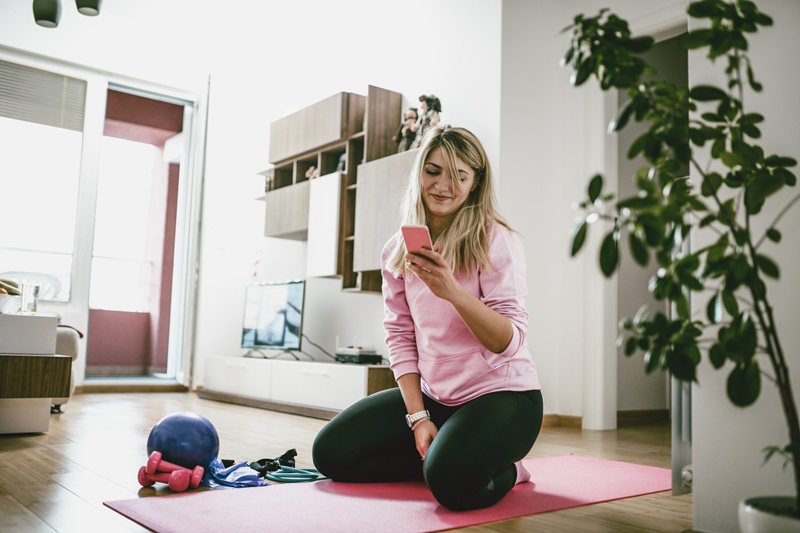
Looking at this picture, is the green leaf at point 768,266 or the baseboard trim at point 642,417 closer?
the green leaf at point 768,266

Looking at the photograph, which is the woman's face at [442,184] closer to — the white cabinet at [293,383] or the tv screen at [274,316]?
the white cabinet at [293,383]

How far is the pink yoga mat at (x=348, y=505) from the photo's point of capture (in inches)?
59.1

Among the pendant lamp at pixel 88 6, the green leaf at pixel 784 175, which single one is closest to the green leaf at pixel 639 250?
the green leaf at pixel 784 175

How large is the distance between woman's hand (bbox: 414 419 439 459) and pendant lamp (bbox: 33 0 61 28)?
3.18 meters

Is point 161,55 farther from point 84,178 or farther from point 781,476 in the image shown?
point 781,476

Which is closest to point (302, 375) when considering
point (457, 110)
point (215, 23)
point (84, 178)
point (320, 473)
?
point (457, 110)

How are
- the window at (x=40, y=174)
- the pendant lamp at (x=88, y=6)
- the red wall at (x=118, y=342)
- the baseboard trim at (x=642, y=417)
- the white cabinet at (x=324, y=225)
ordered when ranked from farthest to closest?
the red wall at (x=118, y=342)
the window at (x=40, y=174)
the white cabinet at (x=324, y=225)
the baseboard trim at (x=642, y=417)
the pendant lamp at (x=88, y=6)

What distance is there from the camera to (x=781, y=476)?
132 centimetres

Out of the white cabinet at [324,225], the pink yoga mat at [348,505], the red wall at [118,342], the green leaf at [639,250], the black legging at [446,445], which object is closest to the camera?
the green leaf at [639,250]

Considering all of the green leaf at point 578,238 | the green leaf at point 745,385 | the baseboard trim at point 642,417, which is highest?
the green leaf at point 578,238

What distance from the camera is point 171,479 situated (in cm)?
185

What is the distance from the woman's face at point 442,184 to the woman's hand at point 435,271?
33 centimetres

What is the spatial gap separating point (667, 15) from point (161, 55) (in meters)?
4.08

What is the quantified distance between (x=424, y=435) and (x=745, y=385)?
0.96 m
